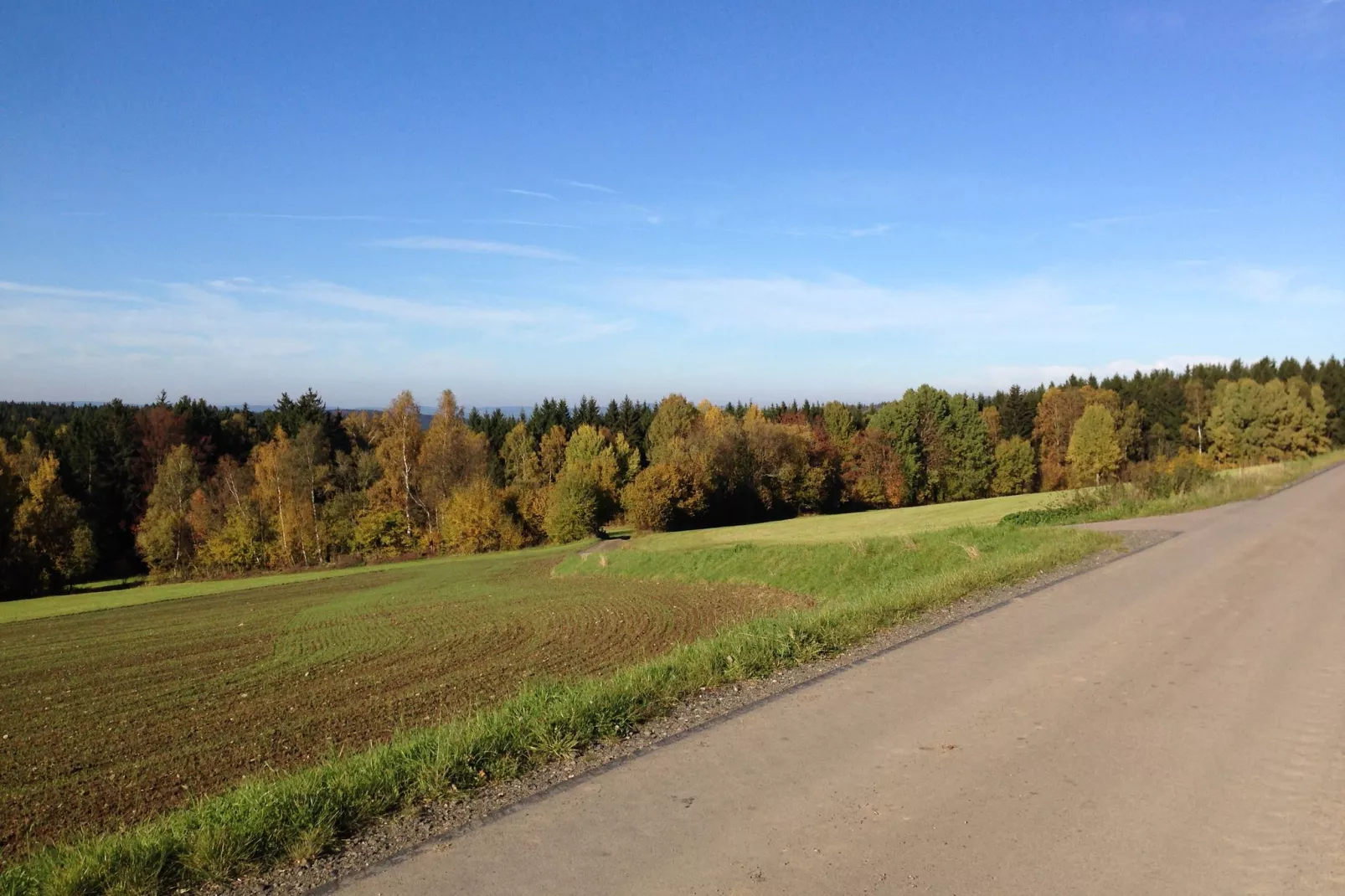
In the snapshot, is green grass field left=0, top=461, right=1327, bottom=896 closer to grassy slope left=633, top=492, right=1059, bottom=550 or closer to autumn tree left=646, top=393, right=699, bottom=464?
grassy slope left=633, top=492, right=1059, bottom=550

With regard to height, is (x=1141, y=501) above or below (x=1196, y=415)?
below

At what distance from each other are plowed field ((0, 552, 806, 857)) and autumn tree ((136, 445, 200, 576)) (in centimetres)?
2333

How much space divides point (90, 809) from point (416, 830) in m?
8.70

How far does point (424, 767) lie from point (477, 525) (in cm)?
5682

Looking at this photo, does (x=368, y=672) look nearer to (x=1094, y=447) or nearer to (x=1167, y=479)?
(x=1167, y=479)

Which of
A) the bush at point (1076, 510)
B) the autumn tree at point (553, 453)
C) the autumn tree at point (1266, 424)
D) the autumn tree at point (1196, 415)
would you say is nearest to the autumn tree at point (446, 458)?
the autumn tree at point (553, 453)

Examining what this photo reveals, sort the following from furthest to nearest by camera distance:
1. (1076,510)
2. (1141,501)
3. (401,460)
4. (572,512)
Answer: (401,460)
(572,512)
(1076,510)
(1141,501)

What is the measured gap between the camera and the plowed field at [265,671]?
39.9 feet

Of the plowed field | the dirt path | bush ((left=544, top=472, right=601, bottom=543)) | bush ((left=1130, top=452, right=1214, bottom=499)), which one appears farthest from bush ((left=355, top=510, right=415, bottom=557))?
the dirt path

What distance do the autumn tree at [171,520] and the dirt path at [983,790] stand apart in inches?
2419

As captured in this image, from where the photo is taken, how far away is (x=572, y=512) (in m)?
60.2

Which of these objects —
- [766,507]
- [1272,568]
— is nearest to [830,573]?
[1272,568]

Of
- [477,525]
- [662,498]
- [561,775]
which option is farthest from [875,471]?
[561,775]

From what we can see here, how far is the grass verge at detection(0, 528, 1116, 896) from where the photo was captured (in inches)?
181
